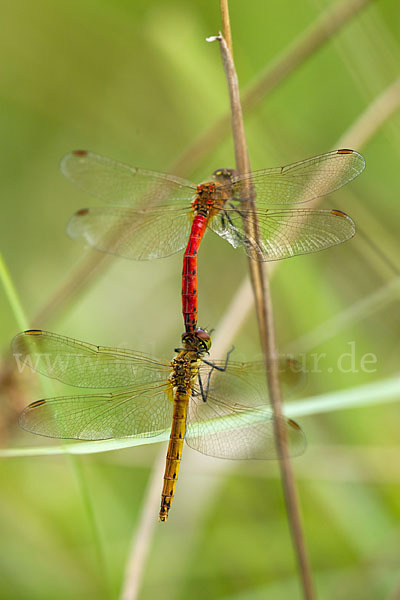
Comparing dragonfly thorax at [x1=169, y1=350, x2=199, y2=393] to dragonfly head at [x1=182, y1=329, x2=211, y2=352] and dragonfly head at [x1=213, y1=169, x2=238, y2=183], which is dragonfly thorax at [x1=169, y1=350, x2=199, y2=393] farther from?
dragonfly head at [x1=213, y1=169, x2=238, y2=183]

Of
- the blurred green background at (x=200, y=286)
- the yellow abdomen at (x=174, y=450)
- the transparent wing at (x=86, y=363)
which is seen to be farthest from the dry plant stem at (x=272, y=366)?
the blurred green background at (x=200, y=286)

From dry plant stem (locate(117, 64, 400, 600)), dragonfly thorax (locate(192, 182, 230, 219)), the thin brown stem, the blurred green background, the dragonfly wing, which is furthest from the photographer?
the blurred green background

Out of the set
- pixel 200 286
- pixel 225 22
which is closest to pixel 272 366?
pixel 225 22

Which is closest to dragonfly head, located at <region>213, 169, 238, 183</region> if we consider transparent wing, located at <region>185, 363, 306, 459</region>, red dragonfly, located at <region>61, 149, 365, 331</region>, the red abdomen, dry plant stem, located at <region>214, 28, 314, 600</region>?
red dragonfly, located at <region>61, 149, 365, 331</region>

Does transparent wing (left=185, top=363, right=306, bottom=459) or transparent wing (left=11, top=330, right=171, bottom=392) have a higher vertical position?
transparent wing (left=11, top=330, right=171, bottom=392)

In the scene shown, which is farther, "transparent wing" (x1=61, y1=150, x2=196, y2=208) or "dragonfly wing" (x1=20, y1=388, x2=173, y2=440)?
"transparent wing" (x1=61, y1=150, x2=196, y2=208)

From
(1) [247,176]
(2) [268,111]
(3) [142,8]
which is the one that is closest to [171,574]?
(1) [247,176]

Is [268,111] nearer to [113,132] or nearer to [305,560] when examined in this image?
[113,132]

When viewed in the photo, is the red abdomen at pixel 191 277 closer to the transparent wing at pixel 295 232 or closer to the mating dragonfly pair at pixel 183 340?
the mating dragonfly pair at pixel 183 340
